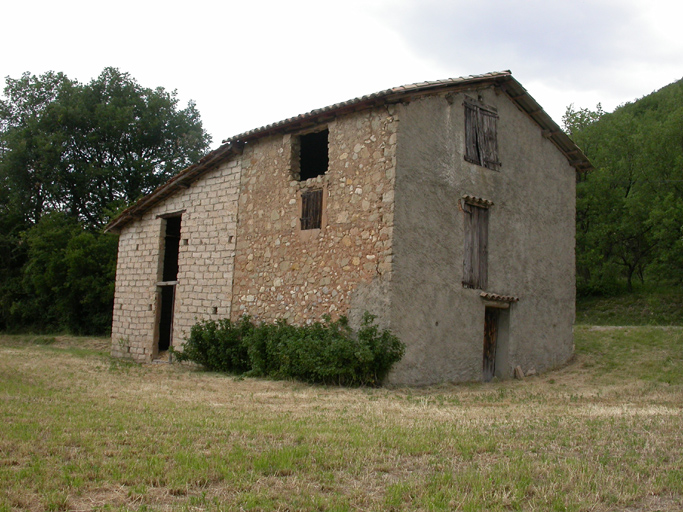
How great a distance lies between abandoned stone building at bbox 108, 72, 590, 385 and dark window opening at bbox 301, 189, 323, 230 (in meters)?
0.03

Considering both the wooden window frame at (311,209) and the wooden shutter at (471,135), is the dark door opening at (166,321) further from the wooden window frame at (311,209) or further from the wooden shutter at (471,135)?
the wooden shutter at (471,135)

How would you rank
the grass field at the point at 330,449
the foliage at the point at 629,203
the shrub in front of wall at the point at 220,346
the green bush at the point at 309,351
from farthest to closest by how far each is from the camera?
the foliage at the point at 629,203 < the shrub in front of wall at the point at 220,346 < the green bush at the point at 309,351 < the grass field at the point at 330,449

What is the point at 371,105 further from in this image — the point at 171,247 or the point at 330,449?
the point at 171,247

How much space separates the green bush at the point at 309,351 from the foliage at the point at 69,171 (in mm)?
16059

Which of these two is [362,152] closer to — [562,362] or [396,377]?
[396,377]

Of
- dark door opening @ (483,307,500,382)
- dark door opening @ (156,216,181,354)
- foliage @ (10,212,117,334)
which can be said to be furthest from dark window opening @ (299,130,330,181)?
foliage @ (10,212,117,334)

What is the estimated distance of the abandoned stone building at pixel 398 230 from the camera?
452 inches

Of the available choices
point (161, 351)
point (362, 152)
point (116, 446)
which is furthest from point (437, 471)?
point (161, 351)

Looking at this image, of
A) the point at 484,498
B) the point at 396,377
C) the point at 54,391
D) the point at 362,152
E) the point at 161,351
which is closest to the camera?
the point at 484,498

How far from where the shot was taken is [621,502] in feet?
13.5

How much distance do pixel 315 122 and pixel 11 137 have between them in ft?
80.0

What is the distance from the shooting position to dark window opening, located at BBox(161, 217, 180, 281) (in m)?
17.2

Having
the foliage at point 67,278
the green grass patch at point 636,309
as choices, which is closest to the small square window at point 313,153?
the green grass patch at point 636,309

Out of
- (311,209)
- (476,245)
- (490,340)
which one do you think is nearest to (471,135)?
(476,245)
